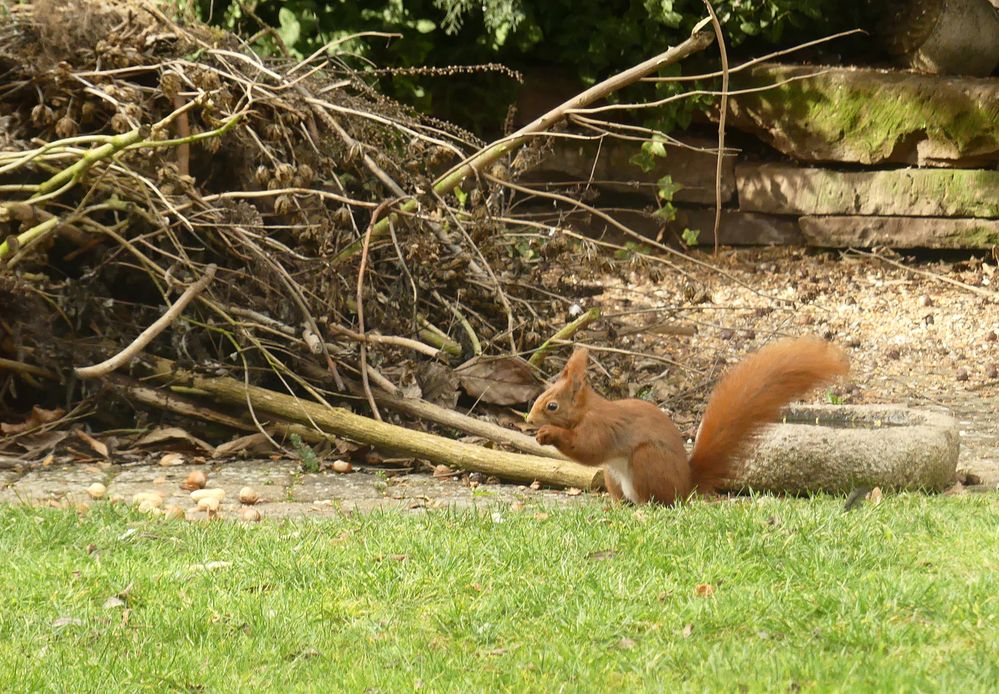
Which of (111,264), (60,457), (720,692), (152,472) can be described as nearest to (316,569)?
(720,692)

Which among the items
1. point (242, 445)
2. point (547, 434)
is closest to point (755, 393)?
point (547, 434)

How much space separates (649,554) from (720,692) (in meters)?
1.08

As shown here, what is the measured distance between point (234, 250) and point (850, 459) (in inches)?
119

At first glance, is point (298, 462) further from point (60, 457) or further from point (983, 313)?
point (983, 313)

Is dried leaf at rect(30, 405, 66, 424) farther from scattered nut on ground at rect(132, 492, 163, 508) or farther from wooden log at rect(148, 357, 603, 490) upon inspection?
scattered nut on ground at rect(132, 492, 163, 508)

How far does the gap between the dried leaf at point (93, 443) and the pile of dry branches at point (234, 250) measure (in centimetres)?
16

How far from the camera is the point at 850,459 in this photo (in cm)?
502

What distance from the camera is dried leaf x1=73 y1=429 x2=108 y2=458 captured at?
6.11 metres

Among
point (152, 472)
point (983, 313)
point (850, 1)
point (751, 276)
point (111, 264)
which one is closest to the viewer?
point (152, 472)

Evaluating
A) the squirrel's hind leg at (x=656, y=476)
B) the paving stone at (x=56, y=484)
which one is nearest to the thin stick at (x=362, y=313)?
the paving stone at (x=56, y=484)

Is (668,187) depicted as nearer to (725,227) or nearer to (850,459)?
(725,227)

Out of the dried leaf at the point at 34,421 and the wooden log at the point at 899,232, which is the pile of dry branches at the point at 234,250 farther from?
the wooden log at the point at 899,232

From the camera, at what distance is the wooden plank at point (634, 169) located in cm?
1095

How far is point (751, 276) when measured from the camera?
402 inches
